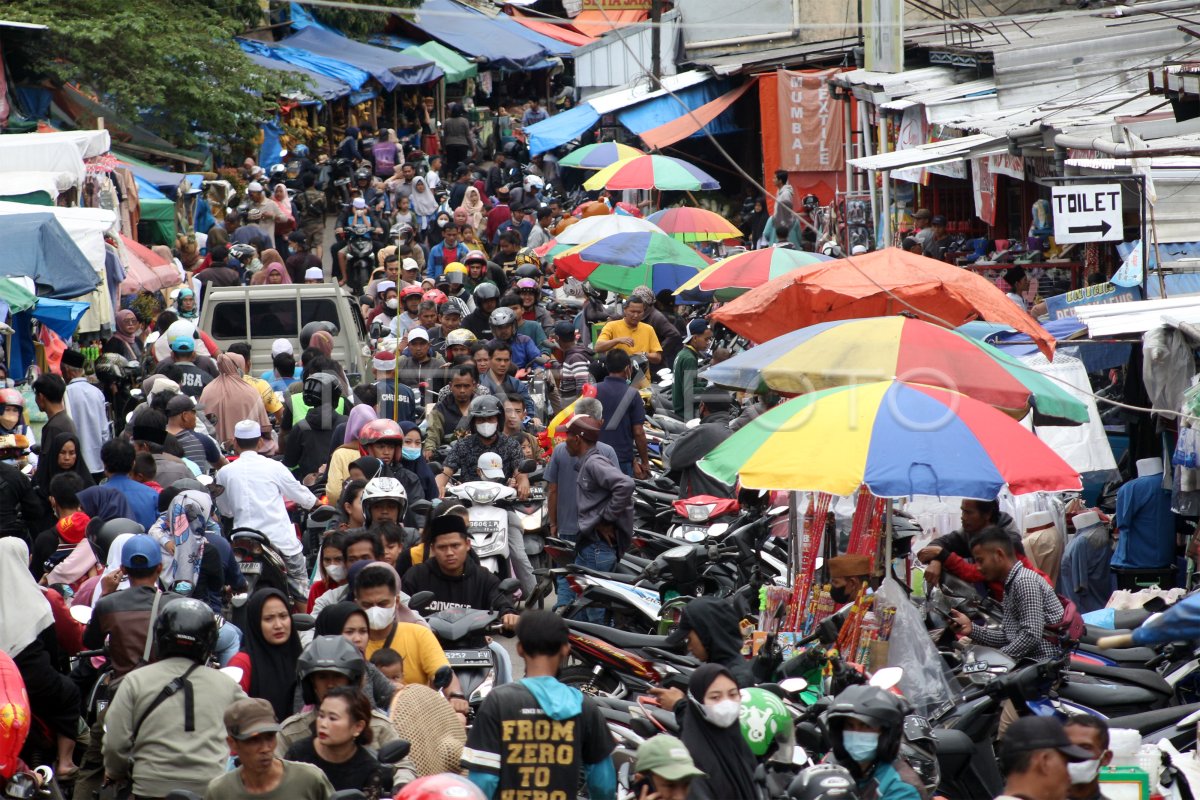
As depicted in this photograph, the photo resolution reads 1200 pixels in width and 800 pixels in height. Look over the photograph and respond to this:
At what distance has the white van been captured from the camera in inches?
669

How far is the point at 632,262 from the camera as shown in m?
18.4

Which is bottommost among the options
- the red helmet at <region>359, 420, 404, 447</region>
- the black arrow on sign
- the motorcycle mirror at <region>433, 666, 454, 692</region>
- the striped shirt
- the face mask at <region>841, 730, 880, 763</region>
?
the striped shirt

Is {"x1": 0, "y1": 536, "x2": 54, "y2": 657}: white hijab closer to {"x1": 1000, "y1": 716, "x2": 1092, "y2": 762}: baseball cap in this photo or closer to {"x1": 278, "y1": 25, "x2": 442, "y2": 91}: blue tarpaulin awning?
{"x1": 1000, "y1": 716, "x2": 1092, "y2": 762}: baseball cap

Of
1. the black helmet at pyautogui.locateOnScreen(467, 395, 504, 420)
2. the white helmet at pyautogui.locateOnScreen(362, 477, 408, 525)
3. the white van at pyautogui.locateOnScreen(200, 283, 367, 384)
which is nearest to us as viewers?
the white helmet at pyautogui.locateOnScreen(362, 477, 408, 525)

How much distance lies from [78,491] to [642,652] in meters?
3.70

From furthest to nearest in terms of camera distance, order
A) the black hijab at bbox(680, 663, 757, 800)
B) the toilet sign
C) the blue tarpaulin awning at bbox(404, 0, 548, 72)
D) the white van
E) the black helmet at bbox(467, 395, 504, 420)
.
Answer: the blue tarpaulin awning at bbox(404, 0, 548, 72), the white van, the toilet sign, the black helmet at bbox(467, 395, 504, 420), the black hijab at bbox(680, 663, 757, 800)

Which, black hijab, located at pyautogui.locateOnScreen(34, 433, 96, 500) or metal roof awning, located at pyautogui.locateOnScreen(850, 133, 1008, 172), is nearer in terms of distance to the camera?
black hijab, located at pyautogui.locateOnScreen(34, 433, 96, 500)

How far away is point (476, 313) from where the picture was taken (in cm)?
1620

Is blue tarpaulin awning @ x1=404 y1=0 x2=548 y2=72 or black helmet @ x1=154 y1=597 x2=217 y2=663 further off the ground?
blue tarpaulin awning @ x1=404 y1=0 x2=548 y2=72

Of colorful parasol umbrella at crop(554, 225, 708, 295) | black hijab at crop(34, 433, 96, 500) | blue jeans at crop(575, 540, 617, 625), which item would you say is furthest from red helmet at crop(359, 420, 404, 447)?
colorful parasol umbrella at crop(554, 225, 708, 295)

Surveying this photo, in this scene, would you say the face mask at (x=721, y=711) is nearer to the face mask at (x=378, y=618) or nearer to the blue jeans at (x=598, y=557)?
the face mask at (x=378, y=618)

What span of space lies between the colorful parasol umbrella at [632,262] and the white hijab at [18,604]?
11323mm

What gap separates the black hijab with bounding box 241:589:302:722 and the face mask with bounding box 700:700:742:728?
2.22 meters

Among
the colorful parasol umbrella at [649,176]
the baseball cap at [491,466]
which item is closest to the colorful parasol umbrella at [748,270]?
the baseball cap at [491,466]
